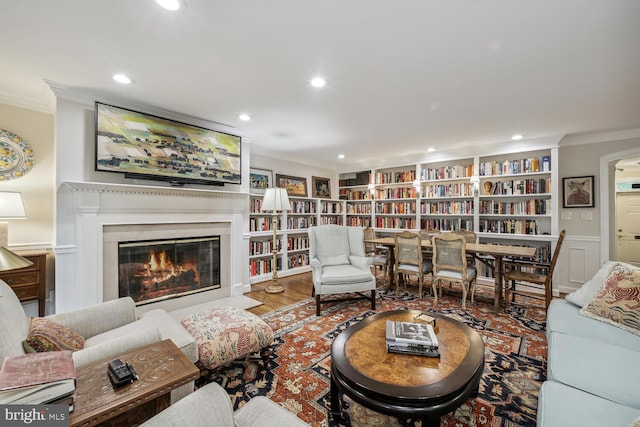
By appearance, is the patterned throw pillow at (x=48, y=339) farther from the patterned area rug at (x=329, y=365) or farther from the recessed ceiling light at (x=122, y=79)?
the recessed ceiling light at (x=122, y=79)

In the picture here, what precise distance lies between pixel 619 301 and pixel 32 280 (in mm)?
4902

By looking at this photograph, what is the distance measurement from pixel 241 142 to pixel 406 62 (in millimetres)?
2572

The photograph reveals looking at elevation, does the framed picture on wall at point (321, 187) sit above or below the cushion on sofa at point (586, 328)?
above

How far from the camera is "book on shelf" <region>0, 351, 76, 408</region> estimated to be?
2.79 ft

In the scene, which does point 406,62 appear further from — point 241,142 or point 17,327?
point 17,327

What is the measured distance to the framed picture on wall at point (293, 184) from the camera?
5.38 meters

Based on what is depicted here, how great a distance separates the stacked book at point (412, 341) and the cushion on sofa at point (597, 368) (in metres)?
0.57

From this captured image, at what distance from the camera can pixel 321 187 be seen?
250 inches

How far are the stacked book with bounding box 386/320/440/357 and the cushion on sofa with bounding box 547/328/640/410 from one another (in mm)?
567

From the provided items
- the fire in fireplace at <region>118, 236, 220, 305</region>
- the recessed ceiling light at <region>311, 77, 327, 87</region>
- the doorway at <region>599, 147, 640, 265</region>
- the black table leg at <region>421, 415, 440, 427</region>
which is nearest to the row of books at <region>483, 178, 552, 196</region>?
the doorway at <region>599, 147, 640, 265</region>

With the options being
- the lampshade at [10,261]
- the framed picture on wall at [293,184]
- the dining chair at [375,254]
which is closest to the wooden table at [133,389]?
the lampshade at [10,261]

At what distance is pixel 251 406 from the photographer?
1069 millimetres

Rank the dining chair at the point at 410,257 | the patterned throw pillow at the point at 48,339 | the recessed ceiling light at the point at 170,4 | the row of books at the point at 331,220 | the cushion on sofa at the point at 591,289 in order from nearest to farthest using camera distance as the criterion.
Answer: the patterned throw pillow at the point at 48,339 → the recessed ceiling light at the point at 170,4 → the cushion on sofa at the point at 591,289 → the dining chair at the point at 410,257 → the row of books at the point at 331,220

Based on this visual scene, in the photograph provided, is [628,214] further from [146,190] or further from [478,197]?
[146,190]
